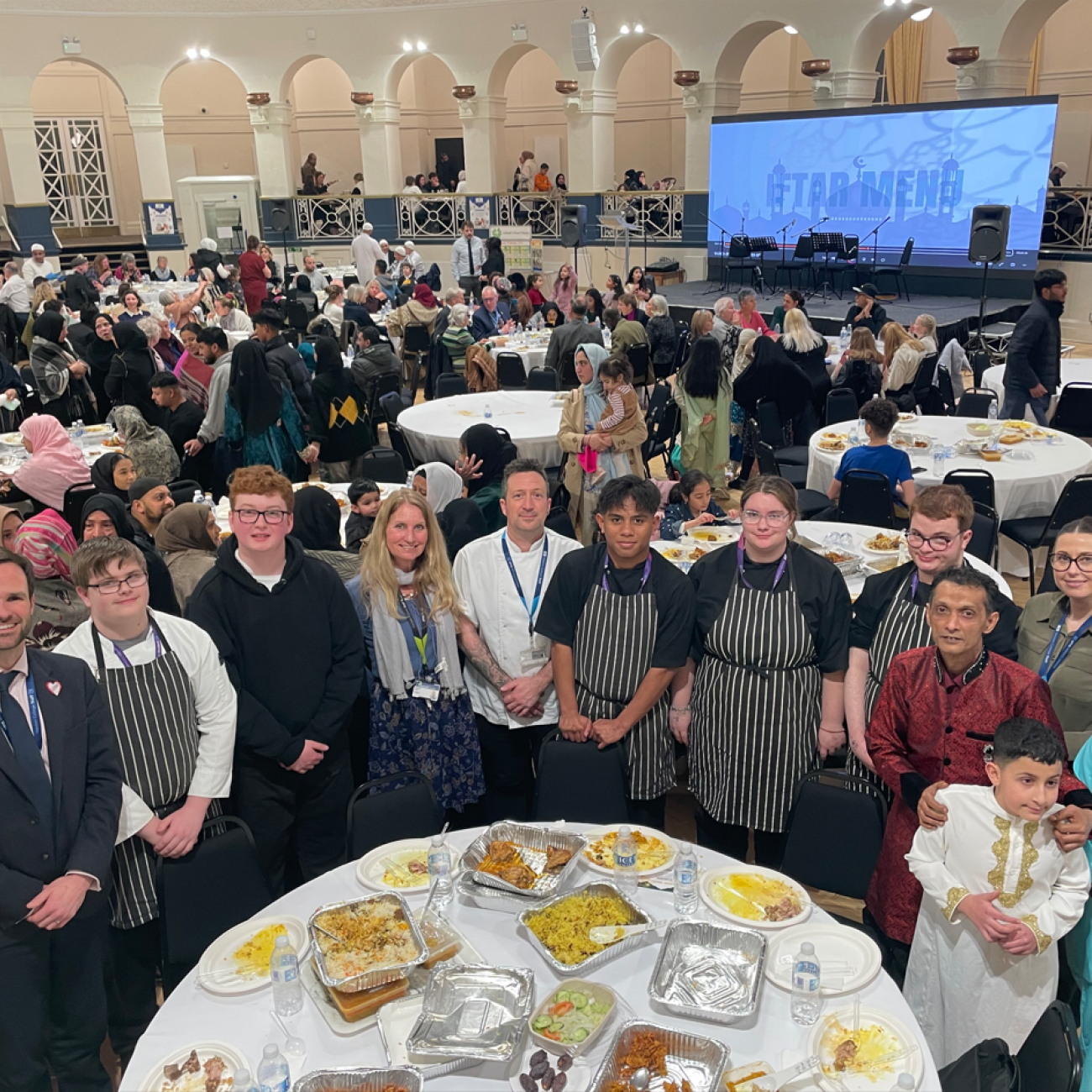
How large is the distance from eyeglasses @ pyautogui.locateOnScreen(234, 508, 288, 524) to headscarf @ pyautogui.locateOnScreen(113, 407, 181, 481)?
118 inches

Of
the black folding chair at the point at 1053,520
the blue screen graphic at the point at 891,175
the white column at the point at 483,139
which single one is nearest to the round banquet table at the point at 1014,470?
the black folding chair at the point at 1053,520

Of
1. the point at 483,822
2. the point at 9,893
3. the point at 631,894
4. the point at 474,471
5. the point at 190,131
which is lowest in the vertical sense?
the point at 483,822

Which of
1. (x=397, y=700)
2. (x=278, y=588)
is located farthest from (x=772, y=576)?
(x=278, y=588)

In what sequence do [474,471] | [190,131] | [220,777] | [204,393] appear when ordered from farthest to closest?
1. [190,131]
2. [204,393]
3. [474,471]
4. [220,777]

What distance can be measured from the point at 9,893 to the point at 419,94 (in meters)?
24.2

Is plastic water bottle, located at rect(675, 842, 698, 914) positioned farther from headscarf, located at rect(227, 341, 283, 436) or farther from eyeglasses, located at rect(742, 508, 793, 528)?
headscarf, located at rect(227, 341, 283, 436)

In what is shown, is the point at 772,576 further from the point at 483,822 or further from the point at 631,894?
the point at 483,822

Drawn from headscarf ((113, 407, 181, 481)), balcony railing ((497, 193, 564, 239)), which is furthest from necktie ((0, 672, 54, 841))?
balcony railing ((497, 193, 564, 239))

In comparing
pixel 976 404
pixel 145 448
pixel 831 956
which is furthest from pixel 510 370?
pixel 831 956

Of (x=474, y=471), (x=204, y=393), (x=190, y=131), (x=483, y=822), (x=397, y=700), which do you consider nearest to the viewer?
(x=397, y=700)

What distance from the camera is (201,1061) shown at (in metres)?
2.14

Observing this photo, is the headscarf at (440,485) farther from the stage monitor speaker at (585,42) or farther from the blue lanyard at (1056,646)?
the stage monitor speaker at (585,42)

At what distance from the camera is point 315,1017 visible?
2.29 metres

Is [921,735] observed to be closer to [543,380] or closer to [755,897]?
[755,897]
